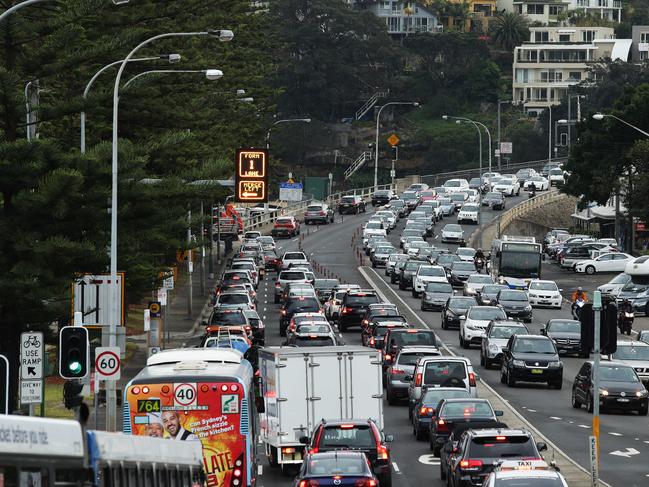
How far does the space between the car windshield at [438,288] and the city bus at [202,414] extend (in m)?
44.1

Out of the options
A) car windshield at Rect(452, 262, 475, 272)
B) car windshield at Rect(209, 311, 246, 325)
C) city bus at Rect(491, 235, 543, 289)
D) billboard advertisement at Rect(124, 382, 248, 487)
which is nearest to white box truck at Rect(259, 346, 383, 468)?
billboard advertisement at Rect(124, 382, 248, 487)

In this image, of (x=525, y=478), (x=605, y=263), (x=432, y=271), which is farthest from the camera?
(x=605, y=263)

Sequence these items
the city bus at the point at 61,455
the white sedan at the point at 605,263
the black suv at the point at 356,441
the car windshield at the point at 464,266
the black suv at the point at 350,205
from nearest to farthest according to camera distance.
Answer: the city bus at the point at 61,455 → the black suv at the point at 356,441 → the car windshield at the point at 464,266 → the white sedan at the point at 605,263 → the black suv at the point at 350,205

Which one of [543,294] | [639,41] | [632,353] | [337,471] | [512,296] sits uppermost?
[639,41]

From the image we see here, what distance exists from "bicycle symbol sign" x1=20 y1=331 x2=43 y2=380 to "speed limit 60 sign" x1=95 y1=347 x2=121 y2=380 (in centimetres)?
407

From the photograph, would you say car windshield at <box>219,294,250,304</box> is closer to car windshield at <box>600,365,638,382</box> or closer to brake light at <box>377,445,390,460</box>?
car windshield at <box>600,365,638,382</box>

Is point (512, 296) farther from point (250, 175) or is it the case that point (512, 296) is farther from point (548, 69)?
point (548, 69)

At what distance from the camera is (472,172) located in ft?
539

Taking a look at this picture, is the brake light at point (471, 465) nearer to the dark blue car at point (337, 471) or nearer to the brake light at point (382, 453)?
the brake light at point (382, 453)

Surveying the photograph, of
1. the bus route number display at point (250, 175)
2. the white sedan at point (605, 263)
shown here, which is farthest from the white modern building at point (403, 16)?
the bus route number display at point (250, 175)

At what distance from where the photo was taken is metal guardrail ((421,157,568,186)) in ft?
533

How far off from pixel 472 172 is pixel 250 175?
4934 inches

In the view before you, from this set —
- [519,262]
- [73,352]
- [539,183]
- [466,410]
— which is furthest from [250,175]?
[539,183]

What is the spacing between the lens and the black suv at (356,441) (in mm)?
25750
